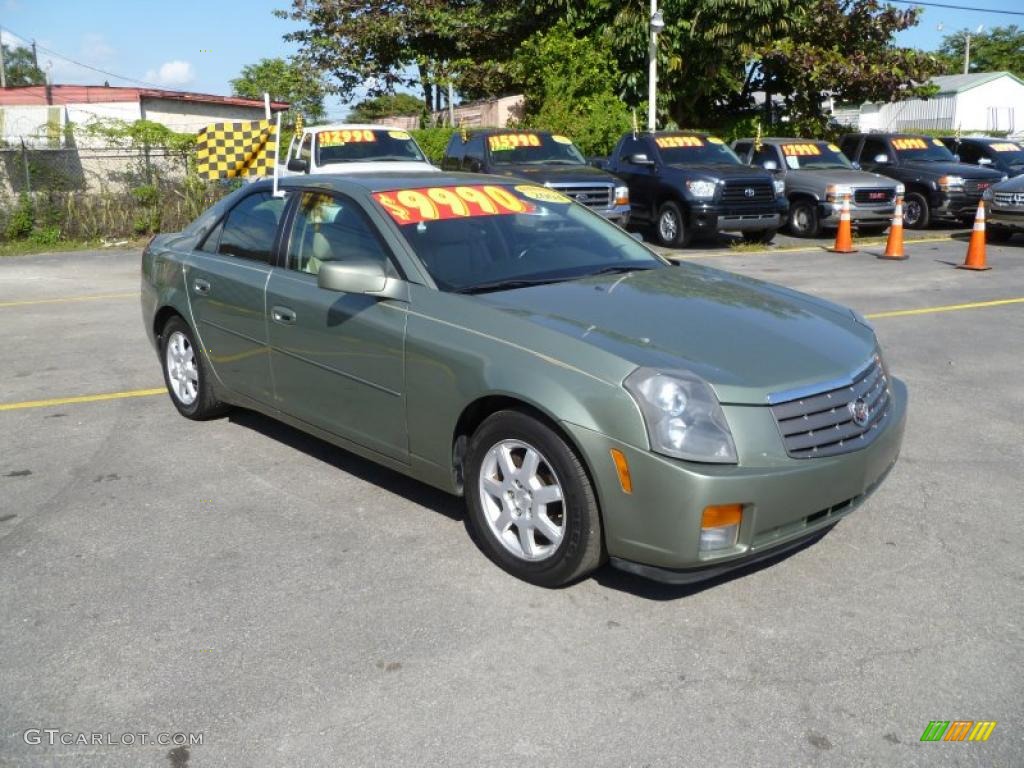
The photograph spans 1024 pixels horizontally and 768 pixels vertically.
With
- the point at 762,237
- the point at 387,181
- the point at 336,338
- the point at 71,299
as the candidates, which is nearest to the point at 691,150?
the point at 762,237

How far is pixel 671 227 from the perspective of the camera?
51.9 feet

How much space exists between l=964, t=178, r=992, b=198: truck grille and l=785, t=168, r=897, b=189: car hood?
4.76 feet

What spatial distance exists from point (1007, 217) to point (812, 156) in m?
3.65

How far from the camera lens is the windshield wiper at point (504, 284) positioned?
14.4 feet

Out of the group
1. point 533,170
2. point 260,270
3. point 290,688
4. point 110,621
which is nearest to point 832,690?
point 290,688

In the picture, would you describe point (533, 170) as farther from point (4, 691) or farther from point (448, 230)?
point (4, 691)

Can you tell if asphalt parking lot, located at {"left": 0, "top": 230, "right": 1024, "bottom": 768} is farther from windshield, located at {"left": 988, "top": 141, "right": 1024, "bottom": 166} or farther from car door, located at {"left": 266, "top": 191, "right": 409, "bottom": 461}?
windshield, located at {"left": 988, "top": 141, "right": 1024, "bottom": 166}

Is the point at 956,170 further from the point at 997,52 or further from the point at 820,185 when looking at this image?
the point at 997,52

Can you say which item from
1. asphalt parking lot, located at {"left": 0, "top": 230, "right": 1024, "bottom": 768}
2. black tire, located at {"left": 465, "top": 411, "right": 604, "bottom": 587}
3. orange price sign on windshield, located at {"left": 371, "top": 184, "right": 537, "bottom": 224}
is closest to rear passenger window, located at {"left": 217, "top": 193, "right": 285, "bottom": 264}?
orange price sign on windshield, located at {"left": 371, "top": 184, "right": 537, "bottom": 224}

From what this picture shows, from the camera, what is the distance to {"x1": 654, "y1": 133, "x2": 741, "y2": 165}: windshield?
638 inches

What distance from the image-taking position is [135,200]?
1820cm

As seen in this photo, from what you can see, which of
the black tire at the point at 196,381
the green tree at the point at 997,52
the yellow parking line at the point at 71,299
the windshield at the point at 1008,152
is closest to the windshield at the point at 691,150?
the windshield at the point at 1008,152

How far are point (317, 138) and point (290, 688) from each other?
41.9 ft

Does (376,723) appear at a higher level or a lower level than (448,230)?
lower
